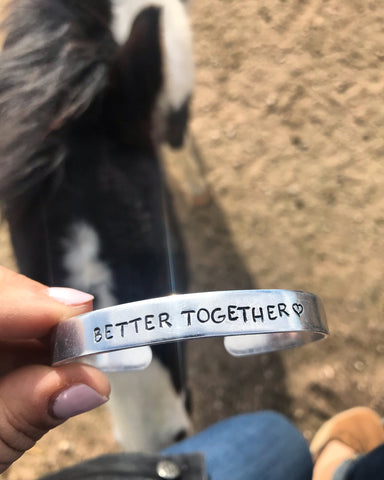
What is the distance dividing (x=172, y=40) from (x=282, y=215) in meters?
0.52

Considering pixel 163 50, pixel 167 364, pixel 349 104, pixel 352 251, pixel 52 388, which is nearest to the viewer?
pixel 52 388

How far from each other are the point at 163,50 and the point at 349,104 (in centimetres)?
44

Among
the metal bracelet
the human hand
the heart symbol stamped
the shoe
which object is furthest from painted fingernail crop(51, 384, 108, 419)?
the shoe

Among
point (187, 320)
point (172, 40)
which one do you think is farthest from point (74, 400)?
point (172, 40)

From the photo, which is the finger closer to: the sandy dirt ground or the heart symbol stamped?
the heart symbol stamped

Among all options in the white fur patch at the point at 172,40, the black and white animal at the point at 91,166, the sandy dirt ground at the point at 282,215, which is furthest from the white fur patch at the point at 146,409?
the white fur patch at the point at 172,40

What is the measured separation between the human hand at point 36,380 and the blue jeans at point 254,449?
1.08ft

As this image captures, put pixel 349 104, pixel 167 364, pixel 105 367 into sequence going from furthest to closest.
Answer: pixel 349 104
pixel 167 364
pixel 105 367

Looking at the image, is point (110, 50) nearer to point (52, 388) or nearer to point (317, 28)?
point (317, 28)

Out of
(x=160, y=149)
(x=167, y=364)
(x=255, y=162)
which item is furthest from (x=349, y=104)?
(x=167, y=364)

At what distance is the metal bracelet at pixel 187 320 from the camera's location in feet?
0.94

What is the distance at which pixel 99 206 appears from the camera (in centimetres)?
69

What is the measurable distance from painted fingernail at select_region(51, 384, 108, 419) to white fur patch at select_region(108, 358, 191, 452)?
0.16 meters

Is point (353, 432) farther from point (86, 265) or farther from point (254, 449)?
point (86, 265)
